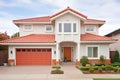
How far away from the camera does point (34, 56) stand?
31.5 m

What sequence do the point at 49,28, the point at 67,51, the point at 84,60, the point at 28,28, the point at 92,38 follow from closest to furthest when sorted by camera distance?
1. the point at 84,60
2. the point at 92,38
3. the point at 67,51
4. the point at 49,28
5. the point at 28,28

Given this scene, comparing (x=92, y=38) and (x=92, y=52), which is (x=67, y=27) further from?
(x=92, y=52)

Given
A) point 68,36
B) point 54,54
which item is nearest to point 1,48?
point 54,54

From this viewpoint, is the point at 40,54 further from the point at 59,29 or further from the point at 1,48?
the point at 1,48

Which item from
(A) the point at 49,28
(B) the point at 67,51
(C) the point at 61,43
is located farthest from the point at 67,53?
(A) the point at 49,28

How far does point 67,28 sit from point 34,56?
581 cm

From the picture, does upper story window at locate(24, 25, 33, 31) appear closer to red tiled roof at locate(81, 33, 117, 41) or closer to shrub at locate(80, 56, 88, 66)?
red tiled roof at locate(81, 33, 117, 41)

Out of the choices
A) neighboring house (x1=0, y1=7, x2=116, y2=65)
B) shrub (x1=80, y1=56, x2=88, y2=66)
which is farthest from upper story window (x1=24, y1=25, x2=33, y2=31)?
shrub (x1=80, y1=56, x2=88, y2=66)

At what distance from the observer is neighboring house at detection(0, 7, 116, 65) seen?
30.1 metres

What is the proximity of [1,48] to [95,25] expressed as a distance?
1469cm

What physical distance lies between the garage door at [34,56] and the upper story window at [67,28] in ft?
11.3

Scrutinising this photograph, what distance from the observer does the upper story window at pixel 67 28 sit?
30.1 meters

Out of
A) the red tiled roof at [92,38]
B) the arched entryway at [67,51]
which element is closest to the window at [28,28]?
the arched entryway at [67,51]

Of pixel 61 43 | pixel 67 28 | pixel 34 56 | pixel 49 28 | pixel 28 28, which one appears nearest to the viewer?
pixel 67 28
